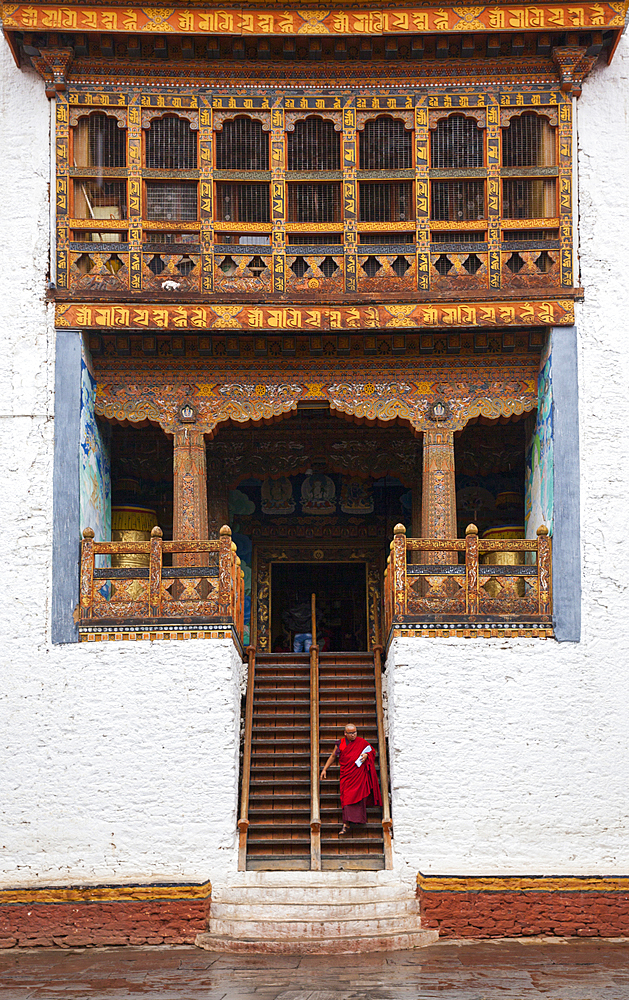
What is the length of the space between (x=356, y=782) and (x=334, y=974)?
2.07m

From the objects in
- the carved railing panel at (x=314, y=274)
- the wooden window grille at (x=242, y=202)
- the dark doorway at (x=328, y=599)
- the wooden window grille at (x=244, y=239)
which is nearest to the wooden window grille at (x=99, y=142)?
the wooden window grille at (x=242, y=202)

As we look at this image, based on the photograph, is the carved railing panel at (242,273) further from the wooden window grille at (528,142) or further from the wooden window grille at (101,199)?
the wooden window grille at (528,142)

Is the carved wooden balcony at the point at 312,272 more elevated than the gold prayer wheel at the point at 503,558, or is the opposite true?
the carved wooden balcony at the point at 312,272

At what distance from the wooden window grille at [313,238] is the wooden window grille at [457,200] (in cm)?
96

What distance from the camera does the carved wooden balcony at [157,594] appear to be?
1022 cm

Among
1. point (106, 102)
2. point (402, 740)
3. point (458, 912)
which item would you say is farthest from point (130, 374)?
point (458, 912)

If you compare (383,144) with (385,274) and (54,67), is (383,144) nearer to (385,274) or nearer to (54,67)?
(385,274)

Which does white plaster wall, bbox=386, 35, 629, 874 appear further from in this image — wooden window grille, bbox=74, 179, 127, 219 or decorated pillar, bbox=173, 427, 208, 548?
wooden window grille, bbox=74, 179, 127, 219

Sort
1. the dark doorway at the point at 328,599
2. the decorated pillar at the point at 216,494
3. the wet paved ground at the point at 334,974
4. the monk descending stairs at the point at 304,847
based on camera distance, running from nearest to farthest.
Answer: the wet paved ground at the point at 334,974, the monk descending stairs at the point at 304,847, the decorated pillar at the point at 216,494, the dark doorway at the point at 328,599

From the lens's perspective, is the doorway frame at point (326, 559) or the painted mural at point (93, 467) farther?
the doorway frame at point (326, 559)

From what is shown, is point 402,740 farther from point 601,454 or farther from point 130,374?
point 130,374

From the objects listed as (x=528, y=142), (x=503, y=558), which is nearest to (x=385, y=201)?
(x=528, y=142)

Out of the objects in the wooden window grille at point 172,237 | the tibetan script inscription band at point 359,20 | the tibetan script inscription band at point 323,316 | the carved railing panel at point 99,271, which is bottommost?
the tibetan script inscription band at point 323,316

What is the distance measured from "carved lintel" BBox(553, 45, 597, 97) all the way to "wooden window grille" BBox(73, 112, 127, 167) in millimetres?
4260
